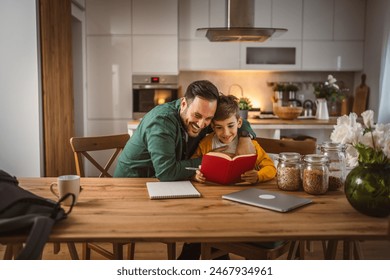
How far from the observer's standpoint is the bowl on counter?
4.15 metres

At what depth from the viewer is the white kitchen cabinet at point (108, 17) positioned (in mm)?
4387

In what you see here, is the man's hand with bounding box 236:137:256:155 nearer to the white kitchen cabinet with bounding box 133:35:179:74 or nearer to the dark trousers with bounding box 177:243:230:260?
the dark trousers with bounding box 177:243:230:260

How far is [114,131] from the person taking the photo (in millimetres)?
4508

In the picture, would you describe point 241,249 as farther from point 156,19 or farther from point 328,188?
point 156,19

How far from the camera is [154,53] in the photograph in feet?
14.6

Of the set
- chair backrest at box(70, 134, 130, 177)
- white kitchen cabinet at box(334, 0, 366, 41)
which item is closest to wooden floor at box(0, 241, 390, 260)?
chair backrest at box(70, 134, 130, 177)

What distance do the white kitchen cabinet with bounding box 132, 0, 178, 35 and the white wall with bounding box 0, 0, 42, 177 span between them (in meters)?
1.57

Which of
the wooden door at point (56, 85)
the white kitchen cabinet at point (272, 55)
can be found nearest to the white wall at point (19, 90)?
the wooden door at point (56, 85)

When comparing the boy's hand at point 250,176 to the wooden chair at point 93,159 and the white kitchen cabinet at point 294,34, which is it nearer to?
the wooden chair at point 93,159

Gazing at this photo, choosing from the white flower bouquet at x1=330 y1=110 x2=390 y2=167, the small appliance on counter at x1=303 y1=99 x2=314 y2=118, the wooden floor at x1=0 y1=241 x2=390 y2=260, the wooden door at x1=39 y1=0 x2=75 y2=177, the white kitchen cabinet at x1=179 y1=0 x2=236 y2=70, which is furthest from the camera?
the small appliance on counter at x1=303 y1=99 x2=314 y2=118

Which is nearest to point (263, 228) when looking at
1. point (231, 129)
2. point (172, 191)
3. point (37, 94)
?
point (172, 191)

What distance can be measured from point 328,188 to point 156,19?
10.8 feet

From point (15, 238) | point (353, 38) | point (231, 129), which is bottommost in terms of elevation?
point (15, 238)

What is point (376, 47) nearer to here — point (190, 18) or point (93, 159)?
point (190, 18)
